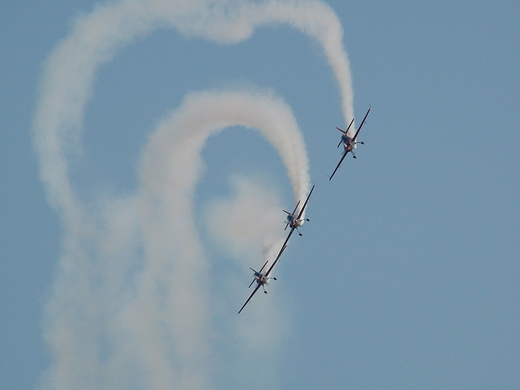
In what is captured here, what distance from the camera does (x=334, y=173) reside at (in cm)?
8512

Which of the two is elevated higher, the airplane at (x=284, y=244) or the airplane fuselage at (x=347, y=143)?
the airplane fuselage at (x=347, y=143)

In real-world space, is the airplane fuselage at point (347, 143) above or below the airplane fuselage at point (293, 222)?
above

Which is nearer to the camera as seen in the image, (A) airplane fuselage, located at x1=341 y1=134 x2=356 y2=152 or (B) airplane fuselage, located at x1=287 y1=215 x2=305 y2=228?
(B) airplane fuselage, located at x1=287 y1=215 x2=305 y2=228

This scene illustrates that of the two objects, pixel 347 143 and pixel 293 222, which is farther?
pixel 347 143

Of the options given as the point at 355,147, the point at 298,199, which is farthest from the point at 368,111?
the point at 298,199

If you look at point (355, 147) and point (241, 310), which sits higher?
point (355, 147)

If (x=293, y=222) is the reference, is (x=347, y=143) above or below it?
above

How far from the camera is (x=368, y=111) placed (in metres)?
81.8

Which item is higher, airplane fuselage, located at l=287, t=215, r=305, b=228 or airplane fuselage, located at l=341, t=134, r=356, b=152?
airplane fuselage, located at l=341, t=134, r=356, b=152

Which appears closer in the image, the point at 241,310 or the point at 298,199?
the point at 298,199

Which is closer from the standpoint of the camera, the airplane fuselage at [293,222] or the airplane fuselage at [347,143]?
the airplane fuselage at [293,222]

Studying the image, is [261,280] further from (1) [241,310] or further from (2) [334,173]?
(2) [334,173]

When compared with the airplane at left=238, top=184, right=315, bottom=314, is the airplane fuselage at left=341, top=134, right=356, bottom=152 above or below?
above

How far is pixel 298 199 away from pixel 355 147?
23.0ft
